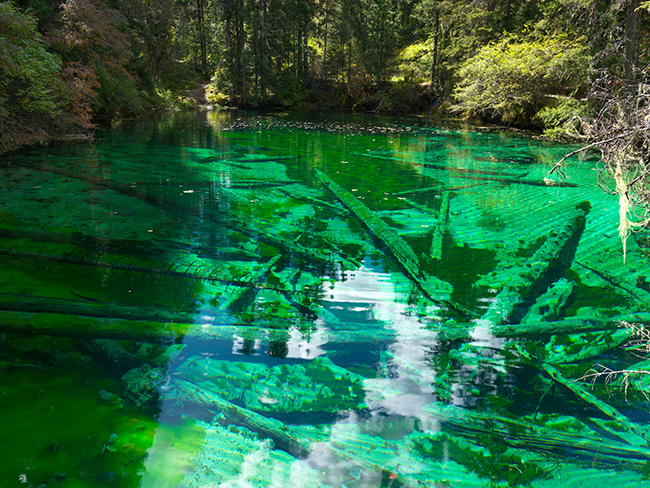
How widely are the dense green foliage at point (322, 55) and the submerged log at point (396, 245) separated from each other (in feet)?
7.86

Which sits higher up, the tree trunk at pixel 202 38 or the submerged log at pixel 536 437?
the tree trunk at pixel 202 38

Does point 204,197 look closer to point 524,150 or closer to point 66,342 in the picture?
point 66,342

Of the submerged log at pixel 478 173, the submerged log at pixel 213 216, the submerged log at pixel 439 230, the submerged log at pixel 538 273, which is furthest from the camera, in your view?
the submerged log at pixel 478 173

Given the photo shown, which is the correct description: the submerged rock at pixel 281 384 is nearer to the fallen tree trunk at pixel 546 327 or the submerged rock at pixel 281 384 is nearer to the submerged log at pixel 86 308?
the submerged log at pixel 86 308

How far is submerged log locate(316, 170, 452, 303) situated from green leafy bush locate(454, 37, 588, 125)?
12.3 metres

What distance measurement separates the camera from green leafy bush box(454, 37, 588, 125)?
55.5 feet

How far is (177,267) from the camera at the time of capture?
5344 mm

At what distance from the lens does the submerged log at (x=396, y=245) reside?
5031 millimetres

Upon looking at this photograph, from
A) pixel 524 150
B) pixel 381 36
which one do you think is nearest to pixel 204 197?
pixel 524 150

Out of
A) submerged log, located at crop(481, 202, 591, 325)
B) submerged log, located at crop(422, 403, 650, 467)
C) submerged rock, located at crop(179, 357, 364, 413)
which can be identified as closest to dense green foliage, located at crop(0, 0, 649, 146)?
submerged log, located at crop(481, 202, 591, 325)

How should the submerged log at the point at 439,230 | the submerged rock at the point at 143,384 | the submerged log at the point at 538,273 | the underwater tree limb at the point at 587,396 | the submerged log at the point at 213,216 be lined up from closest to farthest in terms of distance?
the underwater tree limb at the point at 587,396, the submerged rock at the point at 143,384, the submerged log at the point at 538,273, the submerged log at the point at 213,216, the submerged log at the point at 439,230

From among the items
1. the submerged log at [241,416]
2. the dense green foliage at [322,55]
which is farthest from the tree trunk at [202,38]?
the submerged log at [241,416]

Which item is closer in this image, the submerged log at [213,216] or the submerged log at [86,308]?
the submerged log at [86,308]

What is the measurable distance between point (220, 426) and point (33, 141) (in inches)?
Result: 472
